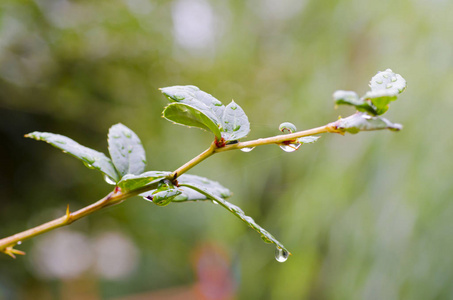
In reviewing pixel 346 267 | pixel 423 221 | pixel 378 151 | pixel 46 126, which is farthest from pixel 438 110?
pixel 46 126

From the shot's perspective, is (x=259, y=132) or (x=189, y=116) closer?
(x=189, y=116)

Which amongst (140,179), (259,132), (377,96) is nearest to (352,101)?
(377,96)

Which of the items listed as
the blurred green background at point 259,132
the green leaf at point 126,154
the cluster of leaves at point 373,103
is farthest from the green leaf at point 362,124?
the blurred green background at point 259,132

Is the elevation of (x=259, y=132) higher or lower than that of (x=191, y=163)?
higher

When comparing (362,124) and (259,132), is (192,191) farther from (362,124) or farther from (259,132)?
(259,132)

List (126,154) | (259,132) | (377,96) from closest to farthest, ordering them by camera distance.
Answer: (377,96)
(126,154)
(259,132)

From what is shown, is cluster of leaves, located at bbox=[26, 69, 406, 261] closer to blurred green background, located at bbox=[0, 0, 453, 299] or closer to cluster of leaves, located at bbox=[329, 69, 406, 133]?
cluster of leaves, located at bbox=[329, 69, 406, 133]

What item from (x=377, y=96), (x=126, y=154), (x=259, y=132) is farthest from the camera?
(x=259, y=132)
